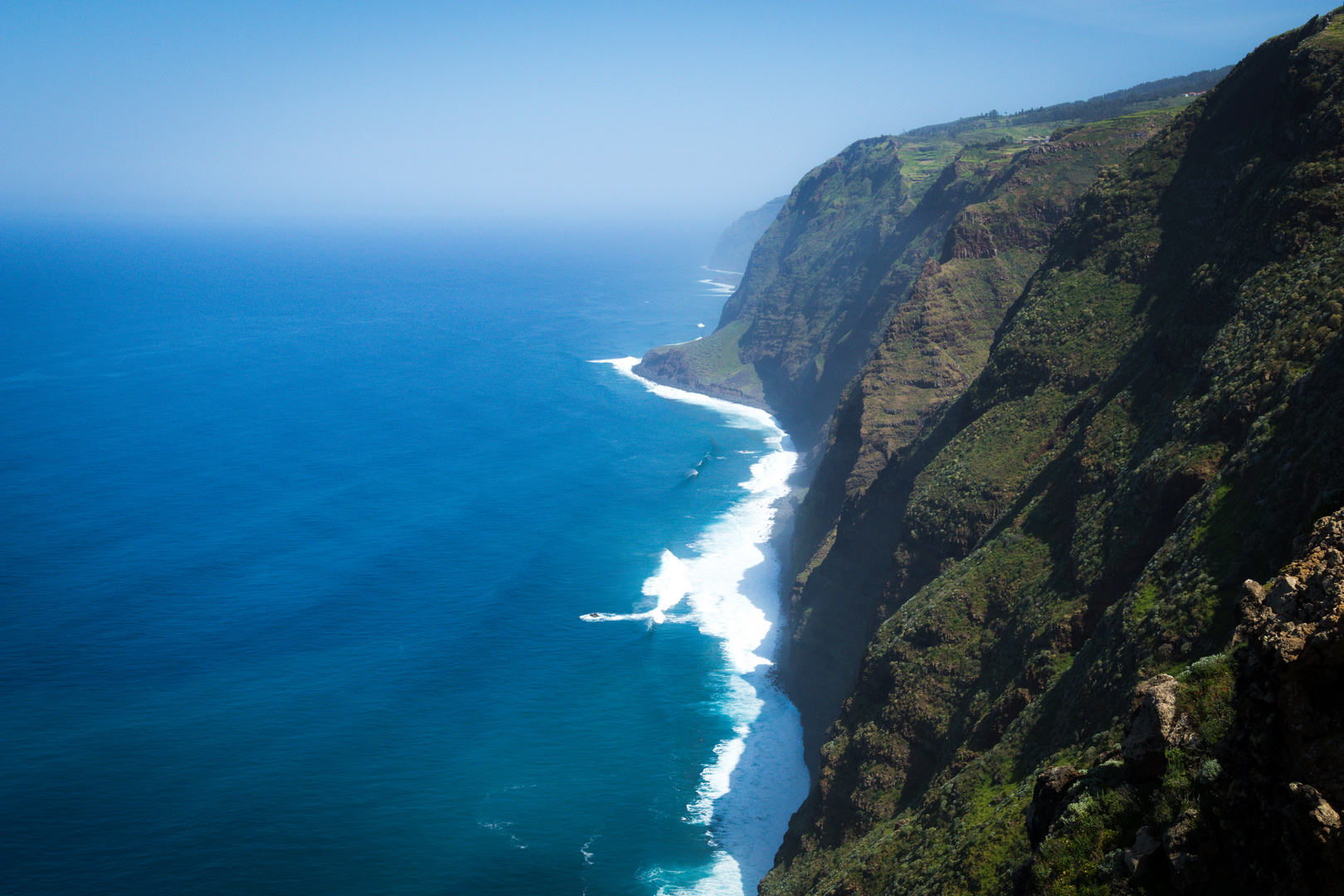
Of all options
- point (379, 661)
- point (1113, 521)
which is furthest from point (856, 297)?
point (1113, 521)

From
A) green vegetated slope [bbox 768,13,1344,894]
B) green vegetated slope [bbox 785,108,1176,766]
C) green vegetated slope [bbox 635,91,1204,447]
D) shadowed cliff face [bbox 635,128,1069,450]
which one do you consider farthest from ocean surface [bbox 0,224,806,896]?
green vegetated slope [bbox 635,91,1204,447]

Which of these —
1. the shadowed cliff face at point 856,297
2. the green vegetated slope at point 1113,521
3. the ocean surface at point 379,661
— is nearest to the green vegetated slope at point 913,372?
the green vegetated slope at point 1113,521

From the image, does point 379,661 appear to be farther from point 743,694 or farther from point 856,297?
point 856,297

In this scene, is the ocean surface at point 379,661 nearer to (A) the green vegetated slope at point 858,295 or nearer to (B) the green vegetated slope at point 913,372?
(B) the green vegetated slope at point 913,372

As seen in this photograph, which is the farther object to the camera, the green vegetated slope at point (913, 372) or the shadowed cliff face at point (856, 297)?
the shadowed cliff face at point (856, 297)

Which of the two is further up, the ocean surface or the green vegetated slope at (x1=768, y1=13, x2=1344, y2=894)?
the green vegetated slope at (x1=768, y1=13, x2=1344, y2=894)

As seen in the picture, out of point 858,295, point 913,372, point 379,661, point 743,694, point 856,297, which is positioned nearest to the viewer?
point 743,694

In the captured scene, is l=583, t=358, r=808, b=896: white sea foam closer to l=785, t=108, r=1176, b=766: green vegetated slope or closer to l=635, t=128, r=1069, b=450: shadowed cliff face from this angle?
l=785, t=108, r=1176, b=766: green vegetated slope
